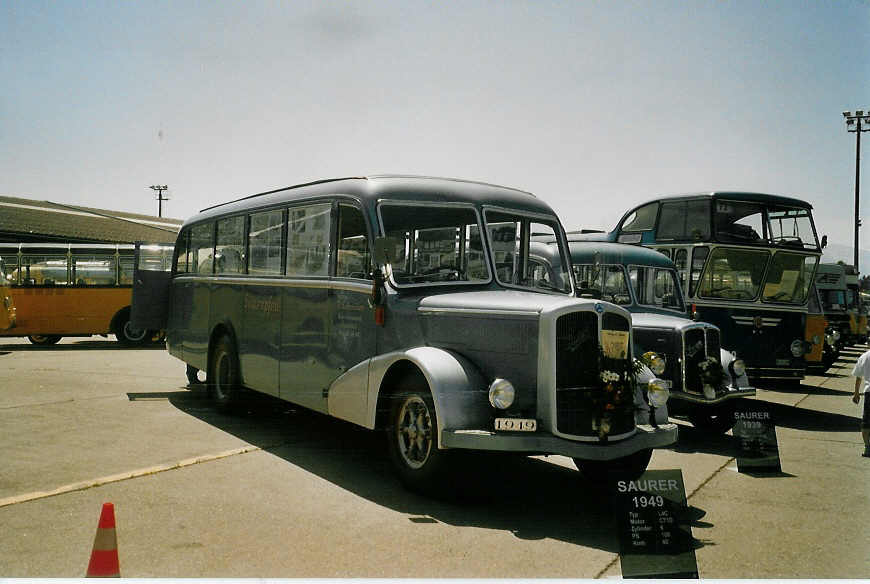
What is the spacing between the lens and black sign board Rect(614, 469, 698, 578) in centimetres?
438

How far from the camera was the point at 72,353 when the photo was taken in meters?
18.0

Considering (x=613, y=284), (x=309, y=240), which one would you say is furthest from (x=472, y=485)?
(x=613, y=284)

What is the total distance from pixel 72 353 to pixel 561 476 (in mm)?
14111

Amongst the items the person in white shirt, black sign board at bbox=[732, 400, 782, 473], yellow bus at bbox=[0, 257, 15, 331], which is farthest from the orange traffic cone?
yellow bus at bbox=[0, 257, 15, 331]

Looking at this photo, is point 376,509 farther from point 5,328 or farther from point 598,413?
point 5,328

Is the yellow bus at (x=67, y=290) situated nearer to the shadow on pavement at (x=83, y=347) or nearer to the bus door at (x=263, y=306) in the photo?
the shadow on pavement at (x=83, y=347)

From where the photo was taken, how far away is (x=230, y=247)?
10.2 m

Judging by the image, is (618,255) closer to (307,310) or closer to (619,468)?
(307,310)

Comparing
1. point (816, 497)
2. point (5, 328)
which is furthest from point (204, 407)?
point (5, 328)

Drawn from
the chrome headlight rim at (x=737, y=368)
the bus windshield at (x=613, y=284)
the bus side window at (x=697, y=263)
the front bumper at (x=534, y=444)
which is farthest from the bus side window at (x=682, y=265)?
the front bumper at (x=534, y=444)

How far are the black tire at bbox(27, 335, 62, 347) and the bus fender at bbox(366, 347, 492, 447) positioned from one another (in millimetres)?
17634

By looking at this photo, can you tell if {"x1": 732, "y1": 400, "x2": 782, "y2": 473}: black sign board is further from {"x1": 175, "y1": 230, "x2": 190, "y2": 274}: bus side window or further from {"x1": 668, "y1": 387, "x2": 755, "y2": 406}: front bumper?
{"x1": 175, "y1": 230, "x2": 190, "y2": 274}: bus side window

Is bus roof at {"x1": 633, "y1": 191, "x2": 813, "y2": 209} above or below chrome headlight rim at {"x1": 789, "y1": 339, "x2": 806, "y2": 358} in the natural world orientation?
above

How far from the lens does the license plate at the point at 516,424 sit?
18.6 ft
